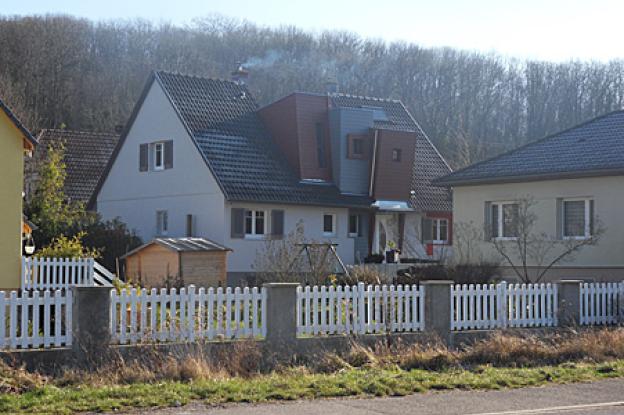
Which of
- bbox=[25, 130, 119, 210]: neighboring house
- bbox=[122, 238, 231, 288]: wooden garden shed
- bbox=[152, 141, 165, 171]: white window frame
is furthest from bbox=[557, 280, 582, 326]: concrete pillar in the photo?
bbox=[25, 130, 119, 210]: neighboring house

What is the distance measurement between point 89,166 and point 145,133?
29.9 feet

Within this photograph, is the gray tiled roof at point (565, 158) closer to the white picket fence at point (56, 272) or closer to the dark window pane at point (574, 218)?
the dark window pane at point (574, 218)

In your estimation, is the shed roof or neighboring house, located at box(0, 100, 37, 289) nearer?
neighboring house, located at box(0, 100, 37, 289)

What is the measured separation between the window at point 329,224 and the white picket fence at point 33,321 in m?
24.8

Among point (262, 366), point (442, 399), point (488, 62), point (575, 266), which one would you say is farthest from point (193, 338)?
point (488, 62)

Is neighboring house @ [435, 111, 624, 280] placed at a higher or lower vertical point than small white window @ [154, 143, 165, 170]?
lower

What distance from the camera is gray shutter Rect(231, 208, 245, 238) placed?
36.9m

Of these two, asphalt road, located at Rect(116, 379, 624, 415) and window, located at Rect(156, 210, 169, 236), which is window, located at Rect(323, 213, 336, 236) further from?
asphalt road, located at Rect(116, 379, 624, 415)

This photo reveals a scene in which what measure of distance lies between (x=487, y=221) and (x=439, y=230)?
12.1 m

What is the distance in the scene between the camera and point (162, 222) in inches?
1594

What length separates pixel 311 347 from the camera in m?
17.4

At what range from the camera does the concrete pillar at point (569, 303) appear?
20953 mm

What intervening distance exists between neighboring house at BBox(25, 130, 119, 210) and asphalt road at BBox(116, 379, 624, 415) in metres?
34.9

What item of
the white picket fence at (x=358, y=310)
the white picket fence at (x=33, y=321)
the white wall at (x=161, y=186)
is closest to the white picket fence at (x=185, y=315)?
the white picket fence at (x=33, y=321)
